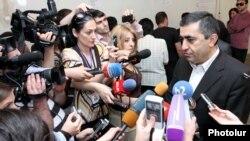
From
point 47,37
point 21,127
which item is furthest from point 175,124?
point 47,37

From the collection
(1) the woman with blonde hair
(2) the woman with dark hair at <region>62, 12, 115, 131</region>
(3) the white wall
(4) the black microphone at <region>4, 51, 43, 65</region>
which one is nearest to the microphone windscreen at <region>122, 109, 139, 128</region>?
(4) the black microphone at <region>4, 51, 43, 65</region>

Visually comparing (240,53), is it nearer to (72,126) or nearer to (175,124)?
(72,126)

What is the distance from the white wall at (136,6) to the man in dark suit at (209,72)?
229 centimetres

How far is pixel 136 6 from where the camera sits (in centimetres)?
474

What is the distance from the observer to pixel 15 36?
1.69m

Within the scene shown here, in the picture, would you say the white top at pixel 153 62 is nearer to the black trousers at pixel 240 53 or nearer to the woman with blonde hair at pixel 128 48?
the woman with blonde hair at pixel 128 48

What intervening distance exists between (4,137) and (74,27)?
1303 millimetres

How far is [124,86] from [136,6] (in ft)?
10.9

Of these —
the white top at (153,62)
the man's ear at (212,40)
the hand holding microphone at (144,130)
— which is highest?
the man's ear at (212,40)

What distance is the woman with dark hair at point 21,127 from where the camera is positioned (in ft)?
2.67

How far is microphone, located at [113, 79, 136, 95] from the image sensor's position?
1.57 metres

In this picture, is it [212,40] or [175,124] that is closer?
[175,124]

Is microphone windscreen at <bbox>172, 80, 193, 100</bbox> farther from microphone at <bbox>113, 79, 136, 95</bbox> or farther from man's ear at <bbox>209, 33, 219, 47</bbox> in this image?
man's ear at <bbox>209, 33, 219, 47</bbox>

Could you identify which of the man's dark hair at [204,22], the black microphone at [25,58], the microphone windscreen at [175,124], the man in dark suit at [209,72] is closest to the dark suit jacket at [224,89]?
the man in dark suit at [209,72]
